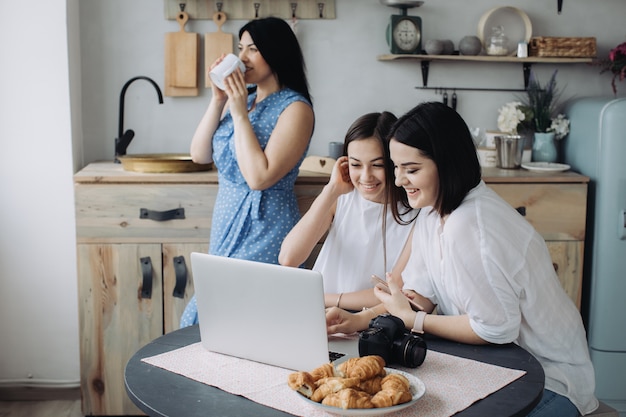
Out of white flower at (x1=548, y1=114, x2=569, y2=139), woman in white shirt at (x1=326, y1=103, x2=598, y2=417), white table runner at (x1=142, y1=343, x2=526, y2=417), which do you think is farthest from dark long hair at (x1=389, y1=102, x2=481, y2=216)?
white flower at (x1=548, y1=114, x2=569, y2=139)

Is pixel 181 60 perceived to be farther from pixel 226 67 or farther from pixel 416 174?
pixel 416 174

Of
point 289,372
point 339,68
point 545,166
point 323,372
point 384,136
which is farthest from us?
point 339,68

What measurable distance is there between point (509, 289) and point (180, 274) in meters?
1.60

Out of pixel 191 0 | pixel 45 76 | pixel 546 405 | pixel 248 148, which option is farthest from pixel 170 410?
pixel 191 0

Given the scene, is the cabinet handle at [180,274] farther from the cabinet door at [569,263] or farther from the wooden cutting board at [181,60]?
the cabinet door at [569,263]

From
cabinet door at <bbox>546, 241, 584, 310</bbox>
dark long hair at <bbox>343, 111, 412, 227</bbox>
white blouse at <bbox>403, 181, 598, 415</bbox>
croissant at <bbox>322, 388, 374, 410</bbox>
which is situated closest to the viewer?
croissant at <bbox>322, 388, 374, 410</bbox>

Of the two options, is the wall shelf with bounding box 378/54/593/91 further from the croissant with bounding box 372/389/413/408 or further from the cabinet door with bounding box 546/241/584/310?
the croissant with bounding box 372/389/413/408

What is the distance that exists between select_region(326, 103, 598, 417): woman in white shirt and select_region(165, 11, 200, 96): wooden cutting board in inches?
70.4

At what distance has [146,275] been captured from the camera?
120 inches

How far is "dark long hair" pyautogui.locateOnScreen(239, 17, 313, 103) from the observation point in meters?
2.50

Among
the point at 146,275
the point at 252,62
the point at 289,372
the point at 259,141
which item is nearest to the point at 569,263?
the point at 259,141

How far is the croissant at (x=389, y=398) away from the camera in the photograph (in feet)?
4.37

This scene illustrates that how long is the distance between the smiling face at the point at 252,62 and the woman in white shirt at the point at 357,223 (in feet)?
1.48

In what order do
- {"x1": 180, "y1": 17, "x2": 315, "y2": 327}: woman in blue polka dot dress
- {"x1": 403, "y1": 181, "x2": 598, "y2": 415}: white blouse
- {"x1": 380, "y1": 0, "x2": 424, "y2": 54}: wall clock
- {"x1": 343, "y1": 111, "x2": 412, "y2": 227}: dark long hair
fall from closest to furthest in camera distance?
{"x1": 403, "y1": 181, "x2": 598, "y2": 415}: white blouse → {"x1": 343, "y1": 111, "x2": 412, "y2": 227}: dark long hair → {"x1": 180, "y1": 17, "x2": 315, "y2": 327}: woman in blue polka dot dress → {"x1": 380, "y1": 0, "x2": 424, "y2": 54}: wall clock
